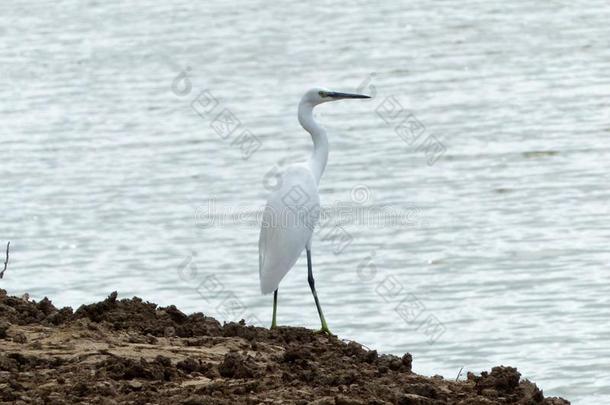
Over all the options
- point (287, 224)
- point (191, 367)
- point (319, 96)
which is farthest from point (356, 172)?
point (191, 367)

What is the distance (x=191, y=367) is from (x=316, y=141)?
3386mm

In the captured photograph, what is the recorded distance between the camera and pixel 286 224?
10156 millimetres

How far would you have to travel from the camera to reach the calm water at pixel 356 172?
12883 mm

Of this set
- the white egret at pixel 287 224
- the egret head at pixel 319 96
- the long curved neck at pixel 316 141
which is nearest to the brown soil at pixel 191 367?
the white egret at pixel 287 224

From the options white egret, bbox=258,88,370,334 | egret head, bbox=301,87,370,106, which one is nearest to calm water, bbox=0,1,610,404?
white egret, bbox=258,88,370,334

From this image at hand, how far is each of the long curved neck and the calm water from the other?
6.25ft

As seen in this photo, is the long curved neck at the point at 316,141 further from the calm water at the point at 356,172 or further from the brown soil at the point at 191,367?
the calm water at the point at 356,172

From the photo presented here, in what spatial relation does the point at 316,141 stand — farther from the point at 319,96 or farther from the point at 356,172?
the point at 356,172

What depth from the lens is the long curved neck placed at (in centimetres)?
1068

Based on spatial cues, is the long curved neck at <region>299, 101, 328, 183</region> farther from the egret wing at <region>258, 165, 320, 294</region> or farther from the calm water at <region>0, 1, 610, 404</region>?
the calm water at <region>0, 1, 610, 404</region>

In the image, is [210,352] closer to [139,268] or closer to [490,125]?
[139,268]

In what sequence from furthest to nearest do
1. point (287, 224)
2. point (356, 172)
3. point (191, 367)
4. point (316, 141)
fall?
point (356, 172) → point (316, 141) → point (287, 224) → point (191, 367)

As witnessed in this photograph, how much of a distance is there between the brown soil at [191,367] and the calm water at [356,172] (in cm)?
274

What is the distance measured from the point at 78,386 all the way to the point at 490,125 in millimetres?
13780
